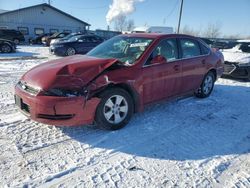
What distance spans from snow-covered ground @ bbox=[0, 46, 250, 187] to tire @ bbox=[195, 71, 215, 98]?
47.0 inches

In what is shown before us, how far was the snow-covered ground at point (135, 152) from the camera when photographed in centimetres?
296

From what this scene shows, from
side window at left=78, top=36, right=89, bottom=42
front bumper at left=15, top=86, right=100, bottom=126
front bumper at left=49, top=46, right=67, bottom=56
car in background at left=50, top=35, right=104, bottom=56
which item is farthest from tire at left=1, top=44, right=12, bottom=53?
front bumper at left=15, top=86, right=100, bottom=126

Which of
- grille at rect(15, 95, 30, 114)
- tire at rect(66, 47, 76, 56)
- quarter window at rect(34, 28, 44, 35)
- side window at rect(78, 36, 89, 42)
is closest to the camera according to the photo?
grille at rect(15, 95, 30, 114)

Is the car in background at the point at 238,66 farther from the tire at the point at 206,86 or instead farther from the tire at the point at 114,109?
the tire at the point at 114,109

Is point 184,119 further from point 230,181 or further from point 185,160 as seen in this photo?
point 230,181

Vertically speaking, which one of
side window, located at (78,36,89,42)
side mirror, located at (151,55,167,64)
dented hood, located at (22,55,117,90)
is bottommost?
dented hood, located at (22,55,117,90)

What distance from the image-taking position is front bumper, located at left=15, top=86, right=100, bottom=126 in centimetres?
361

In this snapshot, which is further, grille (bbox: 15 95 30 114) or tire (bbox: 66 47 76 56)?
tire (bbox: 66 47 76 56)

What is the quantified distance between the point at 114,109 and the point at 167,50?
1.78 metres

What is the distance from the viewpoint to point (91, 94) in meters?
3.78

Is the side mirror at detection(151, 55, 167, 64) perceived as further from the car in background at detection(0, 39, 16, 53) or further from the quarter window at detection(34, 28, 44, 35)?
the quarter window at detection(34, 28, 44, 35)

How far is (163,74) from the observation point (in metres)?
4.81

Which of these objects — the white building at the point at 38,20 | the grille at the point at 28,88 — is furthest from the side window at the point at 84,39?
the white building at the point at 38,20

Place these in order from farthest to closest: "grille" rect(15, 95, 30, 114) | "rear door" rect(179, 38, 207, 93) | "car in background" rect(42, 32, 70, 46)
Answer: "car in background" rect(42, 32, 70, 46), "rear door" rect(179, 38, 207, 93), "grille" rect(15, 95, 30, 114)
